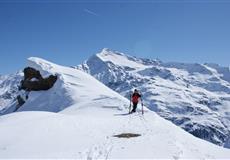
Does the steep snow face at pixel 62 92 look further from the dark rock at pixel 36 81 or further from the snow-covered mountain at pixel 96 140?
the snow-covered mountain at pixel 96 140

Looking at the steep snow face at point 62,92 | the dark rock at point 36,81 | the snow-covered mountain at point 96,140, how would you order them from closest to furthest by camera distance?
the snow-covered mountain at point 96,140 → the steep snow face at point 62,92 → the dark rock at point 36,81

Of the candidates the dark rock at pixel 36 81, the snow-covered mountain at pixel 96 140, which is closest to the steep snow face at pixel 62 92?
the dark rock at pixel 36 81

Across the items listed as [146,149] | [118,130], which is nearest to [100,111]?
[118,130]

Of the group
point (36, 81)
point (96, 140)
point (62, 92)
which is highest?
point (36, 81)

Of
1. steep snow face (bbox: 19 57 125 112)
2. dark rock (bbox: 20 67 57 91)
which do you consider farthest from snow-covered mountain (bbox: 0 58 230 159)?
dark rock (bbox: 20 67 57 91)

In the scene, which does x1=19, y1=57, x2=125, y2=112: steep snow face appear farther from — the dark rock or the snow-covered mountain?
the snow-covered mountain

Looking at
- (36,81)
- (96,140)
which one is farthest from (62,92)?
(96,140)

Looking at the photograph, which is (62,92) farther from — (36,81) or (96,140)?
(96,140)

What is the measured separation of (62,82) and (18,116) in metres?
27.1

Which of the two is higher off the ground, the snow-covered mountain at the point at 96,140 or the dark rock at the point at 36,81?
the dark rock at the point at 36,81

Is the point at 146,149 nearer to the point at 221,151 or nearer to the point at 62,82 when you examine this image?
the point at 221,151

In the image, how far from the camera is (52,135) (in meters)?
21.0

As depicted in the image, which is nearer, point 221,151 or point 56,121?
point 221,151

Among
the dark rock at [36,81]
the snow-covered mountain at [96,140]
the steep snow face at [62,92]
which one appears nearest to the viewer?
the snow-covered mountain at [96,140]
